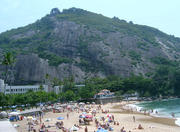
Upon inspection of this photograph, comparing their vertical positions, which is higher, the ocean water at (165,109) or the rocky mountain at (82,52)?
the rocky mountain at (82,52)

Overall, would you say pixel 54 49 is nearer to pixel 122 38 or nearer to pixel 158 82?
pixel 122 38

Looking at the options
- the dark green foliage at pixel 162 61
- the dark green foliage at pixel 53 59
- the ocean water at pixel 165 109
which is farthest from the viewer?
the dark green foliage at pixel 162 61

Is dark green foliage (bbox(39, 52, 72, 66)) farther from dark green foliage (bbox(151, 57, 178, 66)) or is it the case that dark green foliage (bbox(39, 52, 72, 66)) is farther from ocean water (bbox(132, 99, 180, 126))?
ocean water (bbox(132, 99, 180, 126))

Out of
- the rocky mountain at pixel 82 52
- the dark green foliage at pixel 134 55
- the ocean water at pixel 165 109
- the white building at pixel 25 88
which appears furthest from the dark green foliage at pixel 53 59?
the ocean water at pixel 165 109

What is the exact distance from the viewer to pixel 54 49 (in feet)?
520

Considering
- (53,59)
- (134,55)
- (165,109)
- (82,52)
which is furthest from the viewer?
(82,52)

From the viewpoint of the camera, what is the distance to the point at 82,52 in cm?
15475

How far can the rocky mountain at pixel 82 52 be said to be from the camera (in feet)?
414

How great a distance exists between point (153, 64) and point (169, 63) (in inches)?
470

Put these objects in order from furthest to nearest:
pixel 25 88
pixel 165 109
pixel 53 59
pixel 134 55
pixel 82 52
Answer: pixel 82 52 < pixel 134 55 < pixel 53 59 < pixel 25 88 < pixel 165 109

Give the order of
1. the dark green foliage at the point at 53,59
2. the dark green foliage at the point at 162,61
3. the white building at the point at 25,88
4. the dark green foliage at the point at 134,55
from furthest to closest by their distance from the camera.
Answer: the dark green foliage at the point at 162,61 < the dark green foliage at the point at 134,55 < the dark green foliage at the point at 53,59 < the white building at the point at 25,88

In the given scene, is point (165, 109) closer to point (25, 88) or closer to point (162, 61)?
point (25, 88)

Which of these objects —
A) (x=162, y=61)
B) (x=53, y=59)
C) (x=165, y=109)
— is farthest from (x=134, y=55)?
(x=165, y=109)

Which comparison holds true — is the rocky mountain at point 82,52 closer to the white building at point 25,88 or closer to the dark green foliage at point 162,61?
the dark green foliage at point 162,61
